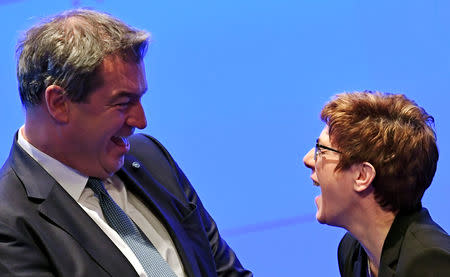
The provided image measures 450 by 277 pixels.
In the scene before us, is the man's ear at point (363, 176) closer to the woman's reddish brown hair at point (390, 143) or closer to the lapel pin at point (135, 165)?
Answer: the woman's reddish brown hair at point (390, 143)

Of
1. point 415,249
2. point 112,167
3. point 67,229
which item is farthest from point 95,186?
point 415,249

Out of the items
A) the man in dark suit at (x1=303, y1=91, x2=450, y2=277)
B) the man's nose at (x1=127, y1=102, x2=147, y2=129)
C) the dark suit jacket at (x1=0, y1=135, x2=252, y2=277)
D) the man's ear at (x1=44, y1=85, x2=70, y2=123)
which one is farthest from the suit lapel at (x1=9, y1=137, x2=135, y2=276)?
the man in dark suit at (x1=303, y1=91, x2=450, y2=277)

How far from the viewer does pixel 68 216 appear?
103 inches

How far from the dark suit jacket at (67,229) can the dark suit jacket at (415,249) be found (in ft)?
1.56

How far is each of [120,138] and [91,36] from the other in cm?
30

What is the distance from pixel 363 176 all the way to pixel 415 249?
0.85 ft

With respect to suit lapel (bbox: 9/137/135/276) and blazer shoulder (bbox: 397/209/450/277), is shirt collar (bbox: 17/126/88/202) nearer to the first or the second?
suit lapel (bbox: 9/137/135/276)

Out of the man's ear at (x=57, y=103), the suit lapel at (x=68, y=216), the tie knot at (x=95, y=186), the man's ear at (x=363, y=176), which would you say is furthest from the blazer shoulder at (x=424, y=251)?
the man's ear at (x=57, y=103)

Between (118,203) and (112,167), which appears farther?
(118,203)

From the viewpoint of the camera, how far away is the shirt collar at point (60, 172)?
8.78ft

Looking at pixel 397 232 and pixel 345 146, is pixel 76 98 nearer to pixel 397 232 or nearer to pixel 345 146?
pixel 345 146

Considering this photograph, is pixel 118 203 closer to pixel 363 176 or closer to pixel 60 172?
pixel 60 172

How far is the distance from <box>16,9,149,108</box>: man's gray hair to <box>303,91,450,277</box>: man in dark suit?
62cm

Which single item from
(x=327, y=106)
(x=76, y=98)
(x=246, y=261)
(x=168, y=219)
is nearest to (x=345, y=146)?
(x=327, y=106)
